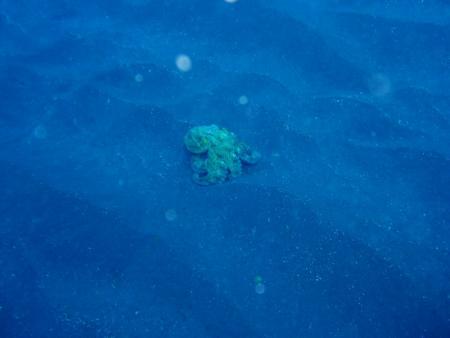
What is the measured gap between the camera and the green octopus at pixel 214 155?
3.46m

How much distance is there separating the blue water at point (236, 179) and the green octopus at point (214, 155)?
16 cm

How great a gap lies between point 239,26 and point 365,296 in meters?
4.31

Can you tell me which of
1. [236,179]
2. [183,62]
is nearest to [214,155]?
[236,179]

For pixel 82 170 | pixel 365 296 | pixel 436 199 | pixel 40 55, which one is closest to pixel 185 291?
pixel 365 296

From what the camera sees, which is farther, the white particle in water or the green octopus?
the white particle in water

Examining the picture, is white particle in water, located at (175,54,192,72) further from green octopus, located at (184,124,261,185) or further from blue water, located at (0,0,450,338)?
green octopus, located at (184,124,261,185)

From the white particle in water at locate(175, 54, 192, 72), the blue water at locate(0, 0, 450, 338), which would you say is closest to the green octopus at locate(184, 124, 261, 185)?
the blue water at locate(0, 0, 450, 338)

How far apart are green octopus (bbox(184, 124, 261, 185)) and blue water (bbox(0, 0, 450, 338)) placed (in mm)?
156

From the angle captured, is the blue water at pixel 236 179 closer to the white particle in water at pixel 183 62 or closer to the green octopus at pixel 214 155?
the white particle in water at pixel 183 62

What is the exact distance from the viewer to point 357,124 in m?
4.10

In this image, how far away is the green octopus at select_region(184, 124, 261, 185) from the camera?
3455 mm

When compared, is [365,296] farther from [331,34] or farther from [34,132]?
[34,132]

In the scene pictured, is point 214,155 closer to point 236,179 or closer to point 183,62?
point 236,179

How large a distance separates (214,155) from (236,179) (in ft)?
1.18
